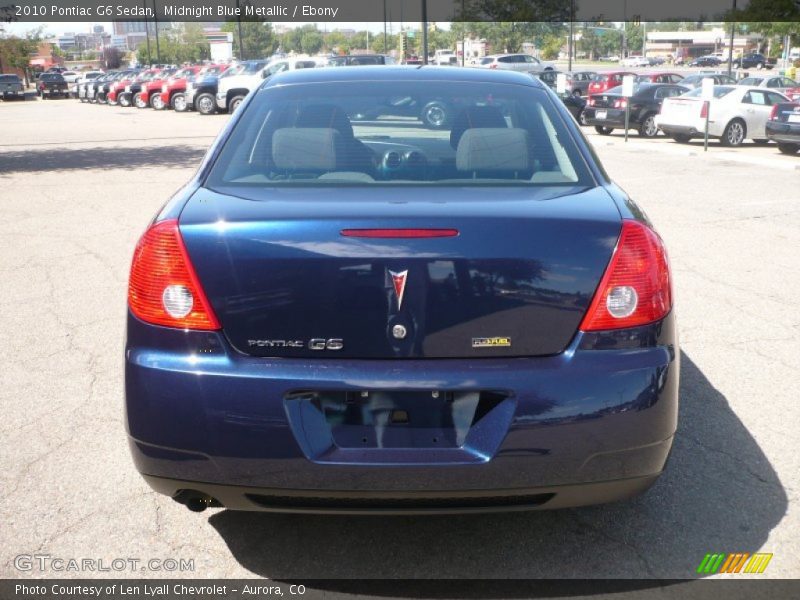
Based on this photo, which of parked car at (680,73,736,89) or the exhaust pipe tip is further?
parked car at (680,73,736,89)

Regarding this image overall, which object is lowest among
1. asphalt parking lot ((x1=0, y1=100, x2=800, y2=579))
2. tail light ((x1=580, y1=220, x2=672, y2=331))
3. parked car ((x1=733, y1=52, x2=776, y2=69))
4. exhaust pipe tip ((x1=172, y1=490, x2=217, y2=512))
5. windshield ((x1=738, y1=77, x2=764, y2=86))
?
parked car ((x1=733, y1=52, x2=776, y2=69))

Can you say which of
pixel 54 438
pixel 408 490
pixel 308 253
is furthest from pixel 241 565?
pixel 54 438

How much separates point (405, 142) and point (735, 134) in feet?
60.7

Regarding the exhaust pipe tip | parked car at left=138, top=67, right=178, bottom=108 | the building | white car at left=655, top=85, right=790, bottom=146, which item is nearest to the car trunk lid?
the exhaust pipe tip

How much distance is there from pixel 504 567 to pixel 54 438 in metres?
2.29

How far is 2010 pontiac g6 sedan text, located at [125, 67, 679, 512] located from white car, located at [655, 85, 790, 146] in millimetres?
18844

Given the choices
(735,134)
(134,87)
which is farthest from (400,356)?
(134,87)

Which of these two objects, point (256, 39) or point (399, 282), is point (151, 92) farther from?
point (256, 39)

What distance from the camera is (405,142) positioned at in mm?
4125

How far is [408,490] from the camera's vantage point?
2.70 m

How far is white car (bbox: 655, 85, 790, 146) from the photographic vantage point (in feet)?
67.0

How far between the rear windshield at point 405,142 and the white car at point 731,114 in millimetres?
17796

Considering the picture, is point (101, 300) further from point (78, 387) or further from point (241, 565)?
point (241, 565)

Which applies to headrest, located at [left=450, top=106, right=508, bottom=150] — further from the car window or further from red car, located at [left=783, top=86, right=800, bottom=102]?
red car, located at [left=783, top=86, right=800, bottom=102]
